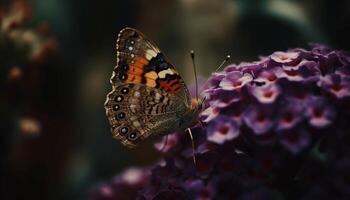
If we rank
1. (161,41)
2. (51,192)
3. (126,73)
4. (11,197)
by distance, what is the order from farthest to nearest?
(161,41) → (51,192) → (11,197) → (126,73)

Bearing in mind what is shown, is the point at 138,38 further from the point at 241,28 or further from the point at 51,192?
the point at 51,192

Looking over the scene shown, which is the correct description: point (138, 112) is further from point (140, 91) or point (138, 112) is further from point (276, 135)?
point (276, 135)

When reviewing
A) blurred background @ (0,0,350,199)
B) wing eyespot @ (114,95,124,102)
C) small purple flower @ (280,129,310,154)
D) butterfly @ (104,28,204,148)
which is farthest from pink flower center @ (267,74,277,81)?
blurred background @ (0,0,350,199)

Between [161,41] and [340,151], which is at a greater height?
[161,41]

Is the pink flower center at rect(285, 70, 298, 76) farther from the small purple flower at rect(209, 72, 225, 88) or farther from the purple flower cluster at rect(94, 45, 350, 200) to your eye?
the small purple flower at rect(209, 72, 225, 88)

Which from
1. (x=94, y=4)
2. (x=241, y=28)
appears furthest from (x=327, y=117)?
(x=94, y=4)

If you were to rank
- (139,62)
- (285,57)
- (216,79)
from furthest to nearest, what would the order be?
(139,62)
(216,79)
(285,57)

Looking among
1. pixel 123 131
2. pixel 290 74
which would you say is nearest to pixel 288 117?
pixel 290 74
